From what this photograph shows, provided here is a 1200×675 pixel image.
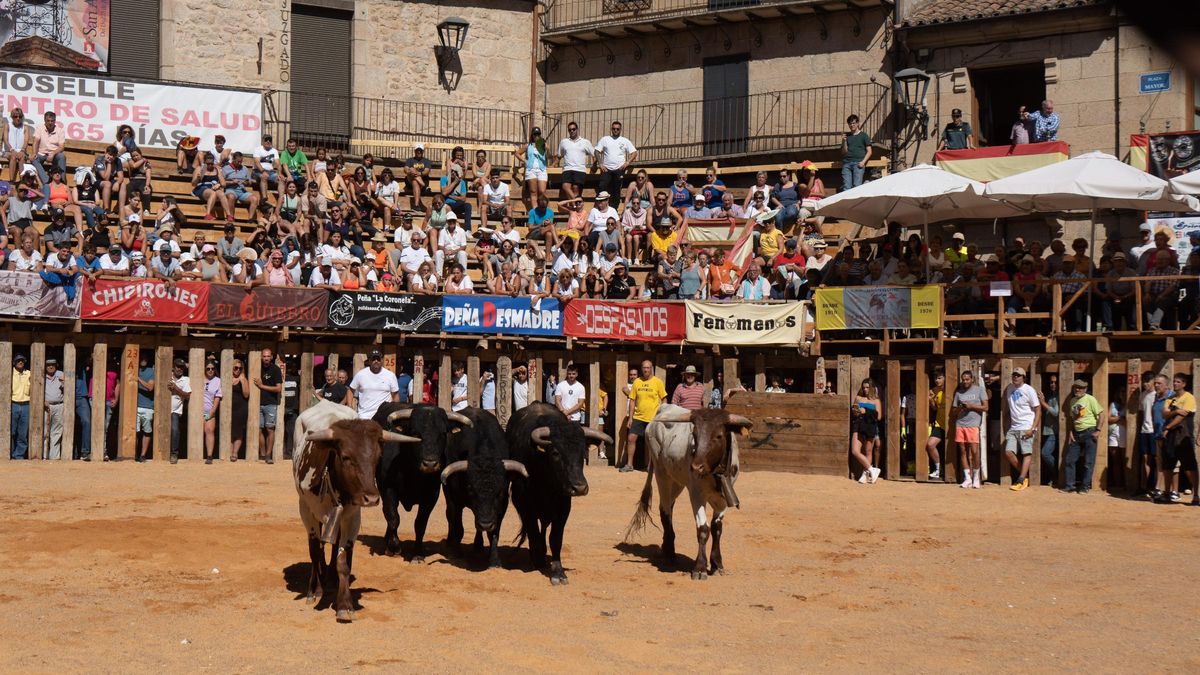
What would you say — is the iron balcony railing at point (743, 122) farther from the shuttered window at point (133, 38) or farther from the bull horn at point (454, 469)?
the bull horn at point (454, 469)

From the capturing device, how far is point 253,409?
2317 centimetres

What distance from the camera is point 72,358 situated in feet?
72.8

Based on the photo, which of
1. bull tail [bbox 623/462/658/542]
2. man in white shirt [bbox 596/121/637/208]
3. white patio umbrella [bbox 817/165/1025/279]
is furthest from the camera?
man in white shirt [bbox 596/121/637/208]

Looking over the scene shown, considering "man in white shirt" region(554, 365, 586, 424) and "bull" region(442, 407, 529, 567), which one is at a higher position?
"man in white shirt" region(554, 365, 586, 424)

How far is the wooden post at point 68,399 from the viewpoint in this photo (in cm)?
2188

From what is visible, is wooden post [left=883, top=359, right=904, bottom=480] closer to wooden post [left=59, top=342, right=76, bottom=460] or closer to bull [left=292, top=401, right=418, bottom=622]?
bull [left=292, top=401, right=418, bottom=622]

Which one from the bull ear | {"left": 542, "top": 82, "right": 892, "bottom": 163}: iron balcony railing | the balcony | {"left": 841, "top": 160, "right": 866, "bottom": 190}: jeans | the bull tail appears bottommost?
the bull tail

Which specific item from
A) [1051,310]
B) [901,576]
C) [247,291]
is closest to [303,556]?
[901,576]

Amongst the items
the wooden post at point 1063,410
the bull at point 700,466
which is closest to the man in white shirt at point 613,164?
the wooden post at point 1063,410

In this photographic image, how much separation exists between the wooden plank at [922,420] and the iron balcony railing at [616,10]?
45.7ft

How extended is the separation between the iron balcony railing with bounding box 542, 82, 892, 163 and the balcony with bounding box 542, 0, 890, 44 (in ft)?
6.21

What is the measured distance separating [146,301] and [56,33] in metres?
11.4

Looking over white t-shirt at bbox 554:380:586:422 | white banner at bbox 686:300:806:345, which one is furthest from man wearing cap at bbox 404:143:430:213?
white t-shirt at bbox 554:380:586:422

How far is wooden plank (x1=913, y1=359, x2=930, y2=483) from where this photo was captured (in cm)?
2331
